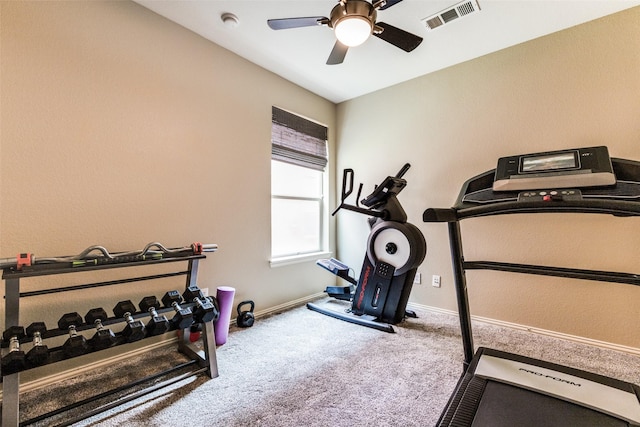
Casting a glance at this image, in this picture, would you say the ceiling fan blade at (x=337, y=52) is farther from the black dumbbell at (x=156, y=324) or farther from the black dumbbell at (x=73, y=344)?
the black dumbbell at (x=73, y=344)

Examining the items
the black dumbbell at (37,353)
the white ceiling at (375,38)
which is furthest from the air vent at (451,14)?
the black dumbbell at (37,353)

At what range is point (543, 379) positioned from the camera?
5.04 ft

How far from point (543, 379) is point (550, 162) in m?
1.11

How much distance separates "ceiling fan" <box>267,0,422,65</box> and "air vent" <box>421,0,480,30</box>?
0.58 metres

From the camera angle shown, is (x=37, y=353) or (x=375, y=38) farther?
(x=375, y=38)

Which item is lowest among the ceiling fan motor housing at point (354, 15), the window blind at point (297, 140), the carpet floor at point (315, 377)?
the carpet floor at point (315, 377)

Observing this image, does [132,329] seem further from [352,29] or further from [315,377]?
[352,29]

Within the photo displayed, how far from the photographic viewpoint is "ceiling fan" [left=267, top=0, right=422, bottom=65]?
1719 mm

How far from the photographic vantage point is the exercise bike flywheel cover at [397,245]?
8.95ft

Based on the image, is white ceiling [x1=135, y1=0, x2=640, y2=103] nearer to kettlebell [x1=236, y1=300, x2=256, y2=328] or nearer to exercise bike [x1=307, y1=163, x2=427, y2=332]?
exercise bike [x1=307, y1=163, x2=427, y2=332]

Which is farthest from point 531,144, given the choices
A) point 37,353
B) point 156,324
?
point 37,353

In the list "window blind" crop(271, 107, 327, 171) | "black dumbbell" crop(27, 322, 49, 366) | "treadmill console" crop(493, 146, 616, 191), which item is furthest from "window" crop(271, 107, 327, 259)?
"treadmill console" crop(493, 146, 616, 191)

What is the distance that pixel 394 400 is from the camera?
1.71 metres

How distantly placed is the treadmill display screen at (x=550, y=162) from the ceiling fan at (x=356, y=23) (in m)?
1.02
